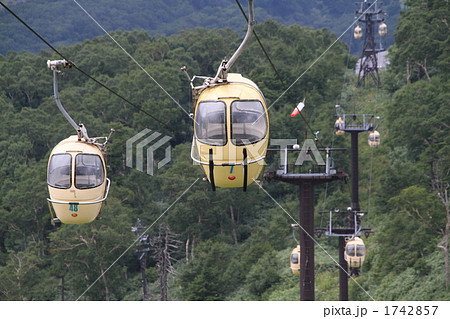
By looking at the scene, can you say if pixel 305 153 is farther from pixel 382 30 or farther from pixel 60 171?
pixel 382 30

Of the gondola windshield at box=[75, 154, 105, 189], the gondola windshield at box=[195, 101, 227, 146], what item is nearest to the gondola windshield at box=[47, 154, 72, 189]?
the gondola windshield at box=[75, 154, 105, 189]

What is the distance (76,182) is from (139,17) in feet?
329

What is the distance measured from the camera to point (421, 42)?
1783 inches

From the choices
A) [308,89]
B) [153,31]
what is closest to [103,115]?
[308,89]

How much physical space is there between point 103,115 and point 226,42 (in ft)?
61.7

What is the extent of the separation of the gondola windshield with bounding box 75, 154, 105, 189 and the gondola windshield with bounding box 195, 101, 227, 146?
12.4ft

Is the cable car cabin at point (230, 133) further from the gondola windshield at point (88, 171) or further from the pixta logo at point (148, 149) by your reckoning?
the pixta logo at point (148, 149)

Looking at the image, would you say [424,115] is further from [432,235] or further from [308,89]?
[308,89]

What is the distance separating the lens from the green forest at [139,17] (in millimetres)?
104875

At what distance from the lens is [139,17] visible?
377 ft

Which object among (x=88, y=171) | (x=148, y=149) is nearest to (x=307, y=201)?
(x=88, y=171)

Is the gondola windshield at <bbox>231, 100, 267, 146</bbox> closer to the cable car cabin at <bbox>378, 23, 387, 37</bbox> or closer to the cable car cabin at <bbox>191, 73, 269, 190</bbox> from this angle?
the cable car cabin at <bbox>191, 73, 269, 190</bbox>

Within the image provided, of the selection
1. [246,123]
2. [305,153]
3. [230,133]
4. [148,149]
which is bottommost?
[148,149]

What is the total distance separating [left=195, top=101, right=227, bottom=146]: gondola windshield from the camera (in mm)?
13648
